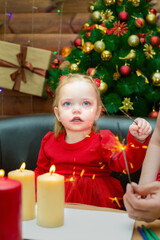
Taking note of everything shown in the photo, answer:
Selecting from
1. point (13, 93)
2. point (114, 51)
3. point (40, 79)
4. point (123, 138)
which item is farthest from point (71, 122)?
point (13, 93)

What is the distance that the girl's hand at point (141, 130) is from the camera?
1155 millimetres

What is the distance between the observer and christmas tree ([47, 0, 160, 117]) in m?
2.25

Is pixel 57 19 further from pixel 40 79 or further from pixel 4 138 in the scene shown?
pixel 4 138

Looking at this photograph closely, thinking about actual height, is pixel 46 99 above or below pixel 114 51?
below

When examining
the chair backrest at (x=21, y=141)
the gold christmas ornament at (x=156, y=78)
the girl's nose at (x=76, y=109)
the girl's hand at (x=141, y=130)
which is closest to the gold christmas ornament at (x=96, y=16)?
the gold christmas ornament at (x=156, y=78)

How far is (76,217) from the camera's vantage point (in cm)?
86

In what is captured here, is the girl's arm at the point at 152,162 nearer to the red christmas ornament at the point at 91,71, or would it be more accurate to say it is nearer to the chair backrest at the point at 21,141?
the chair backrest at the point at 21,141

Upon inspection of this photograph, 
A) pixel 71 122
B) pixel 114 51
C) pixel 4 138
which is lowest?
pixel 4 138

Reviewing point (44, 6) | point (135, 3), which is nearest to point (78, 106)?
point (135, 3)

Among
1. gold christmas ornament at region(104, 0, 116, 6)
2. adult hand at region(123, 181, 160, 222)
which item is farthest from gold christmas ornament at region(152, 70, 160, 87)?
adult hand at region(123, 181, 160, 222)

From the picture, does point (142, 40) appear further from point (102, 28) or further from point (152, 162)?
point (152, 162)

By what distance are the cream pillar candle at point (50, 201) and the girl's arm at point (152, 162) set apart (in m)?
0.40

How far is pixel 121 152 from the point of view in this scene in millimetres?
1402

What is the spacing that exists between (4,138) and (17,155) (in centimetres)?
12
